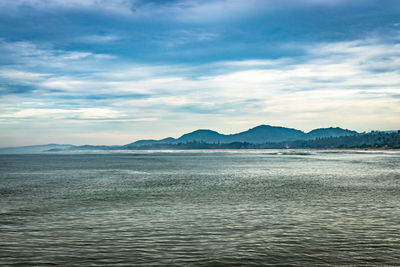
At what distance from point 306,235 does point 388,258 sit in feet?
18.4

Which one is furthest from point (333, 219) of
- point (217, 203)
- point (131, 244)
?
point (131, 244)

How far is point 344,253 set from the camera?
64.7 ft

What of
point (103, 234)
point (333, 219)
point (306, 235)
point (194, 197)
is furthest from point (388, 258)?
point (194, 197)

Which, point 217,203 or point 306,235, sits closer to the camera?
point 306,235

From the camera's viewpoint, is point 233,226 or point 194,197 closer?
point 233,226

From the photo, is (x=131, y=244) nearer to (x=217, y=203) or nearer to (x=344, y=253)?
(x=344, y=253)

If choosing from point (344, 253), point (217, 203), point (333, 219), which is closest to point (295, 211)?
point (333, 219)

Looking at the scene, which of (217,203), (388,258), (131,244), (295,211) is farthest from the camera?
(217,203)

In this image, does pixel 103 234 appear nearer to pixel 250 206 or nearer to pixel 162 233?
pixel 162 233

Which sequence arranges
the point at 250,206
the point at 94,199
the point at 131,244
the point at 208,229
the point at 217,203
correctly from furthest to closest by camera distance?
the point at 94,199 → the point at 217,203 → the point at 250,206 → the point at 208,229 → the point at 131,244

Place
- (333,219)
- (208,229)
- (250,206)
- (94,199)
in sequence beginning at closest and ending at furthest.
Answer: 1. (208,229)
2. (333,219)
3. (250,206)
4. (94,199)

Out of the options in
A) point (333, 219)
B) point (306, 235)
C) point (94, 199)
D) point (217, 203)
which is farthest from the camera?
point (94, 199)

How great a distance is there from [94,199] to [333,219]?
25.8m

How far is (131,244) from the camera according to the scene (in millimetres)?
21859
